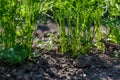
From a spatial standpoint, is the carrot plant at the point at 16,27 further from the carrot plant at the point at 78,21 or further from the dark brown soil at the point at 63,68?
the carrot plant at the point at 78,21

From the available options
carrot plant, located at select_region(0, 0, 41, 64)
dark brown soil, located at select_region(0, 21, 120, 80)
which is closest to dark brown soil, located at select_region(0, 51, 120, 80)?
dark brown soil, located at select_region(0, 21, 120, 80)

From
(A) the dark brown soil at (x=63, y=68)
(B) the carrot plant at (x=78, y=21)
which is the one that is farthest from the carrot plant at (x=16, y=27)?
(B) the carrot plant at (x=78, y=21)

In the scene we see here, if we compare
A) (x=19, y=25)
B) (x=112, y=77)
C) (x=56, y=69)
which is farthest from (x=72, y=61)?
(x=19, y=25)

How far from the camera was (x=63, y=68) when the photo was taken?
9.74 feet

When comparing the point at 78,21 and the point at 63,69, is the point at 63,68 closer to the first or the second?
the point at 63,69

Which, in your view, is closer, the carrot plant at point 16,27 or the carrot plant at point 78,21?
the carrot plant at point 16,27

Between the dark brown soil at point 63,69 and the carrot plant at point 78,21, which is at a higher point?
the carrot plant at point 78,21

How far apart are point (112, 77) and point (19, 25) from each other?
898mm

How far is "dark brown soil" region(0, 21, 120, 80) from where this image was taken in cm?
286

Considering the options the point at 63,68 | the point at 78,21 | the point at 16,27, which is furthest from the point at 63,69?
the point at 16,27

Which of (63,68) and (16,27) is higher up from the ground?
(16,27)

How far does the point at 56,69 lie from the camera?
2959mm

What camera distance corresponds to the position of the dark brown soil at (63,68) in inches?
113

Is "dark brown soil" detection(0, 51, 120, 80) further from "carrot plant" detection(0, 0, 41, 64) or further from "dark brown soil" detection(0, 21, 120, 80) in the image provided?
"carrot plant" detection(0, 0, 41, 64)
